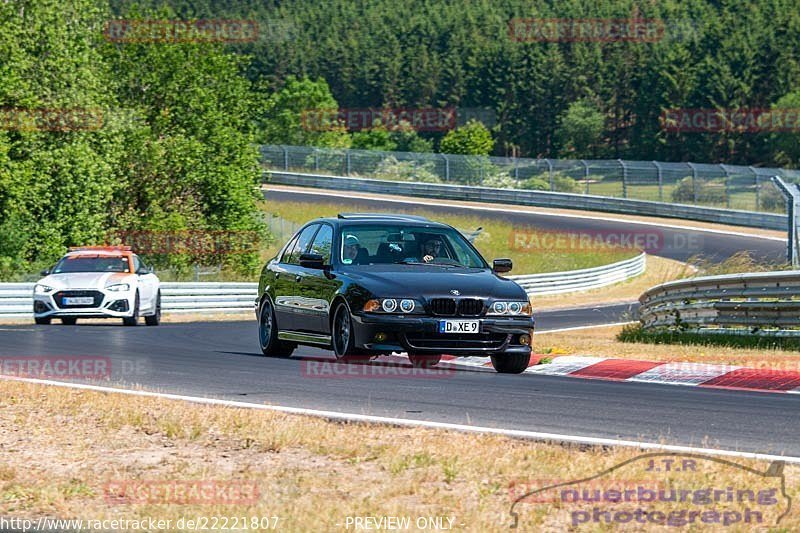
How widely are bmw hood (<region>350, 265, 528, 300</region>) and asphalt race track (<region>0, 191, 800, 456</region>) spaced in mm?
827

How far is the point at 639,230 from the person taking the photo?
195 ft

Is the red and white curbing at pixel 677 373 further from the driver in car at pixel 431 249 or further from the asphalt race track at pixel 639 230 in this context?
the asphalt race track at pixel 639 230

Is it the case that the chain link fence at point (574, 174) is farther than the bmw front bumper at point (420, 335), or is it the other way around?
the chain link fence at point (574, 174)

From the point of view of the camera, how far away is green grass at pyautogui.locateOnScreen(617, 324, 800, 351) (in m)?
17.0

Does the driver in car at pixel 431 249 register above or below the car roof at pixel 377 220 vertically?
below

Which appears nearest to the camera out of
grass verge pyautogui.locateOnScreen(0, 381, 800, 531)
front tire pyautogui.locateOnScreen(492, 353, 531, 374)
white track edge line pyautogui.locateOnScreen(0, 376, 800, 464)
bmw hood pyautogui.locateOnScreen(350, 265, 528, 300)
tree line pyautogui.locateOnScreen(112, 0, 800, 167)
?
grass verge pyautogui.locateOnScreen(0, 381, 800, 531)

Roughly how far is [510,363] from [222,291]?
71.4 feet

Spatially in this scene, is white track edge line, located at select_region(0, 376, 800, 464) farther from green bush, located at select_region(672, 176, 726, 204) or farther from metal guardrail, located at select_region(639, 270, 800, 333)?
green bush, located at select_region(672, 176, 726, 204)

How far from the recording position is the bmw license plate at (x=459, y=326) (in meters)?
12.6

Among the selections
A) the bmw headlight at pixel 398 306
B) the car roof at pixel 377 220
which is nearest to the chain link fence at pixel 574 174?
the car roof at pixel 377 220

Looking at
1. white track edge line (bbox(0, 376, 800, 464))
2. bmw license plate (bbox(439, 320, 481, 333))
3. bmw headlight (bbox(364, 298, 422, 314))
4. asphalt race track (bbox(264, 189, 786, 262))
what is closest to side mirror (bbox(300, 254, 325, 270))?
bmw headlight (bbox(364, 298, 422, 314))

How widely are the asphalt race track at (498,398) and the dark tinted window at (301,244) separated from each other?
115 centimetres

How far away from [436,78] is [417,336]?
140395 millimetres

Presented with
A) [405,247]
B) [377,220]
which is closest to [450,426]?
[405,247]
